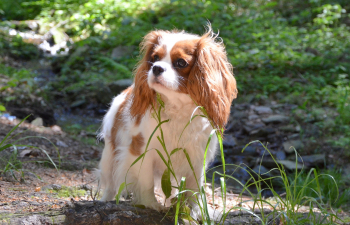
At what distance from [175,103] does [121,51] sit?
23.7 feet

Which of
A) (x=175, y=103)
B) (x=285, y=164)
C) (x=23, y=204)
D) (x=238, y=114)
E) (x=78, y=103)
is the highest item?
(x=175, y=103)

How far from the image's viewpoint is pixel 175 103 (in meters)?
2.77

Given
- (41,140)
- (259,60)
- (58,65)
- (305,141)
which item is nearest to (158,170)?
(41,140)

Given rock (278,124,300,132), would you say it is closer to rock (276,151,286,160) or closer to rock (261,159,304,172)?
rock (276,151,286,160)

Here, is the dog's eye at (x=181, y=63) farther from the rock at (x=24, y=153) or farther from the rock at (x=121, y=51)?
the rock at (x=121, y=51)

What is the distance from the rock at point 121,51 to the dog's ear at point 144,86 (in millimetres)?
6643

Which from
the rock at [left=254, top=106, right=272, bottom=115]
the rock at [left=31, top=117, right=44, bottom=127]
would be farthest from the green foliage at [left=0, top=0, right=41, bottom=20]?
the rock at [left=254, top=106, right=272, bottom=115]

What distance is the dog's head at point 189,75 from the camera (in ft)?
8.54

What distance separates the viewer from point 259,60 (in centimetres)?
853

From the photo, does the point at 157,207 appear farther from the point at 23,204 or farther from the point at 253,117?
the point at 253,117

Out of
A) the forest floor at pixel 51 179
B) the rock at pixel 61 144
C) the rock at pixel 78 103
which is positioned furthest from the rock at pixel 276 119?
the rock at pixel 78 103

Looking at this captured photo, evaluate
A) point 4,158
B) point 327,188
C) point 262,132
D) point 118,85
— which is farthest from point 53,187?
point 118,85

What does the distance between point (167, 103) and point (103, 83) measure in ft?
18.0

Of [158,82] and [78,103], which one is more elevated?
[158,82]
